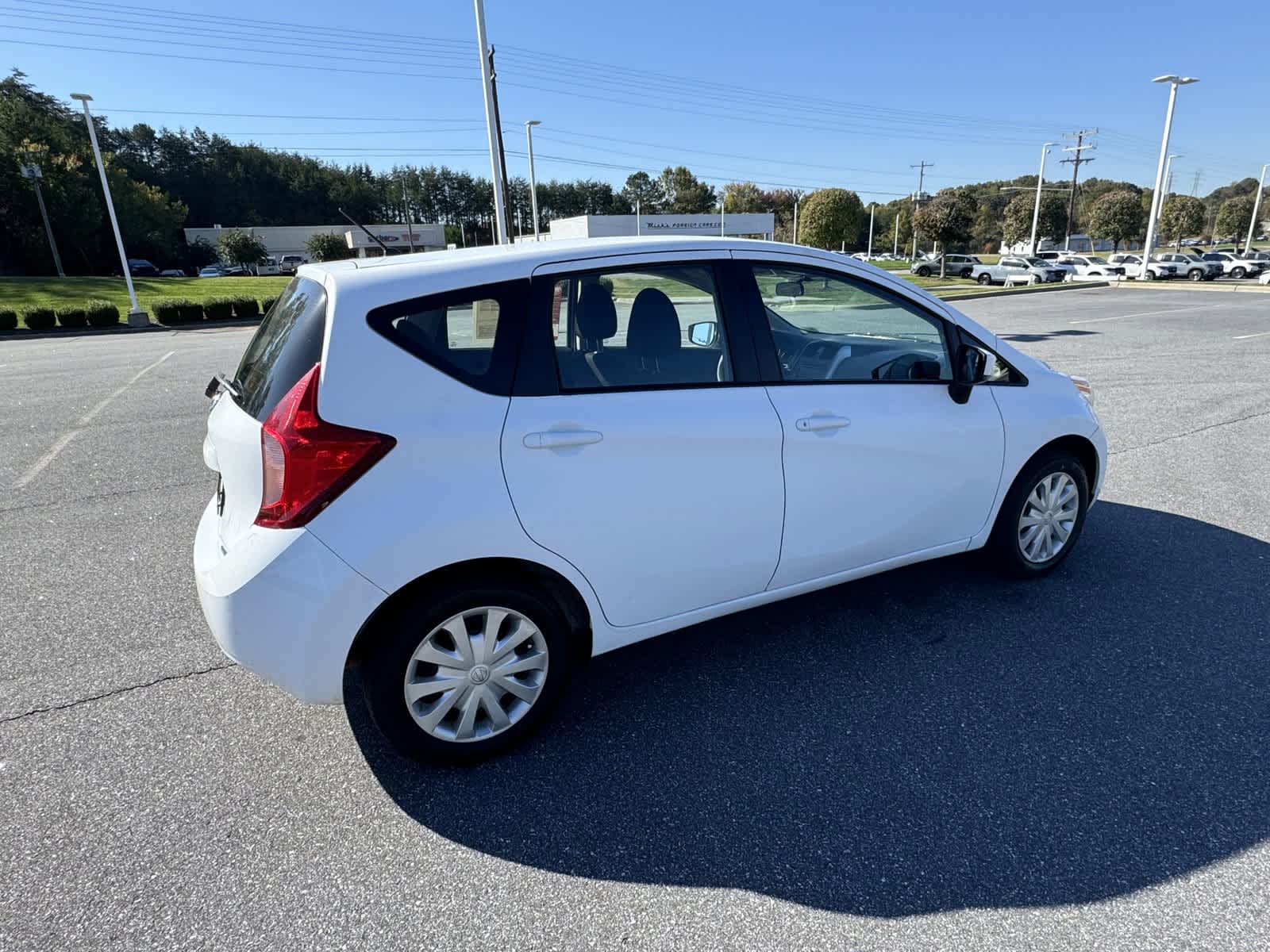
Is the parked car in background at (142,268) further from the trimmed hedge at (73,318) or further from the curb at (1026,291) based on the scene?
the curb at (1026,291)

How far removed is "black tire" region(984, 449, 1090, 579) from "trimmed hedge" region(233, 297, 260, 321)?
27769 millimetres

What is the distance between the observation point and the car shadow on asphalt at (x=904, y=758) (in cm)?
215

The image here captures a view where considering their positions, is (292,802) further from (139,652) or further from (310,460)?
(139,652)

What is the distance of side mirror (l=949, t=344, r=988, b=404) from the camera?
3.25 metres

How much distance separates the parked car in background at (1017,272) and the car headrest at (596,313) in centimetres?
4231

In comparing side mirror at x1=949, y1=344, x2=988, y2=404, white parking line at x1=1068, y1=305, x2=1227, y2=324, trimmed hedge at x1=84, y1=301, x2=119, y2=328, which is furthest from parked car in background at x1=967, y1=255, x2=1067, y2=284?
side mirror at x1=949, y1=344, x2=988, y2=404

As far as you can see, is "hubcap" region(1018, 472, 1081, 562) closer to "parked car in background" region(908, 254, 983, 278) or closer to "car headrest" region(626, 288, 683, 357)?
"car headrest" region(626, 288, 683, 357)

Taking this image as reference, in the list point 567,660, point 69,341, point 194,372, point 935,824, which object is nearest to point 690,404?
point 567,660

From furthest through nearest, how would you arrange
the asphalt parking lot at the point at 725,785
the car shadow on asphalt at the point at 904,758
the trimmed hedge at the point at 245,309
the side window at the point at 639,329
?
the trimmed hedge at the point at 245,309
the side window at the point at 639,329
the car shadow on asphalt at the point at 904,758
the asphalt parking lot at the point at 725,785

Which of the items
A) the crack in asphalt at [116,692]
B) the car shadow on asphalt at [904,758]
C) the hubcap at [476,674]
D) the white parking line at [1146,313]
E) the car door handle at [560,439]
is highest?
the car door handle at [560,439]

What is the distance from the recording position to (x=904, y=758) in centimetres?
257

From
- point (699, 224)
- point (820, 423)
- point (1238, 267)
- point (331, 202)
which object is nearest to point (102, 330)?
point (820, 423)

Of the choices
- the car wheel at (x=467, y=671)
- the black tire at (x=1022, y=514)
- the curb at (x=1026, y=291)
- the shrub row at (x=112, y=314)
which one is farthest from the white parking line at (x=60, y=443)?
the curb at (x=1026, y=291)

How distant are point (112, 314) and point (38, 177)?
3881 cm
